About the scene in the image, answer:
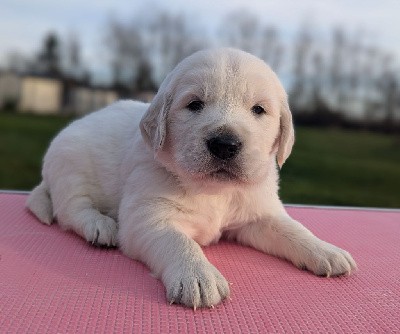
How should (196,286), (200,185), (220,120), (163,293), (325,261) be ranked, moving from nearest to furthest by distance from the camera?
(196,286)
(163,293)
(220,120)
(325,261)
(200,185)

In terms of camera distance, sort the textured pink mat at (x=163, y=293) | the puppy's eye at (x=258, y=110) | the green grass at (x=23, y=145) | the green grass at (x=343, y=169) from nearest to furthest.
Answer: the textured pink mat at (x=163, y=293) < the puppy's eye at (x=258, y=110) < the green grass at (x=343, y=169) < the green grass at (x=23, y=145)

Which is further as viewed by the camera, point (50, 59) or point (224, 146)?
point (50, 59)

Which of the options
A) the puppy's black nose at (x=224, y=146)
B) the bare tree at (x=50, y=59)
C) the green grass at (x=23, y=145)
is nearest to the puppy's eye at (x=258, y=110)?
the puppy's black nose at (x=224, y=146)

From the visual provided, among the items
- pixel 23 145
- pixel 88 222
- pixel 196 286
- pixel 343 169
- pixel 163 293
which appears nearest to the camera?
pixel 196 286

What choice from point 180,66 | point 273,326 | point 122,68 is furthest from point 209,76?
point 122,68

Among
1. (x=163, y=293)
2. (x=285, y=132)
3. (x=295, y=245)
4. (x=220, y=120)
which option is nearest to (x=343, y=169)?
(x=285, y=132)

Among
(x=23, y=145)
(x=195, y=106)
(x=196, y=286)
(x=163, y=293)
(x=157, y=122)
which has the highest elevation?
(x=195, y=106)

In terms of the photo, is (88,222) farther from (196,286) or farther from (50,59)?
(50,59)

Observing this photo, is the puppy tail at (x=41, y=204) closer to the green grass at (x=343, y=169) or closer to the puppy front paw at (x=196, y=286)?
the puppy front paw at (x=196, y=286)
